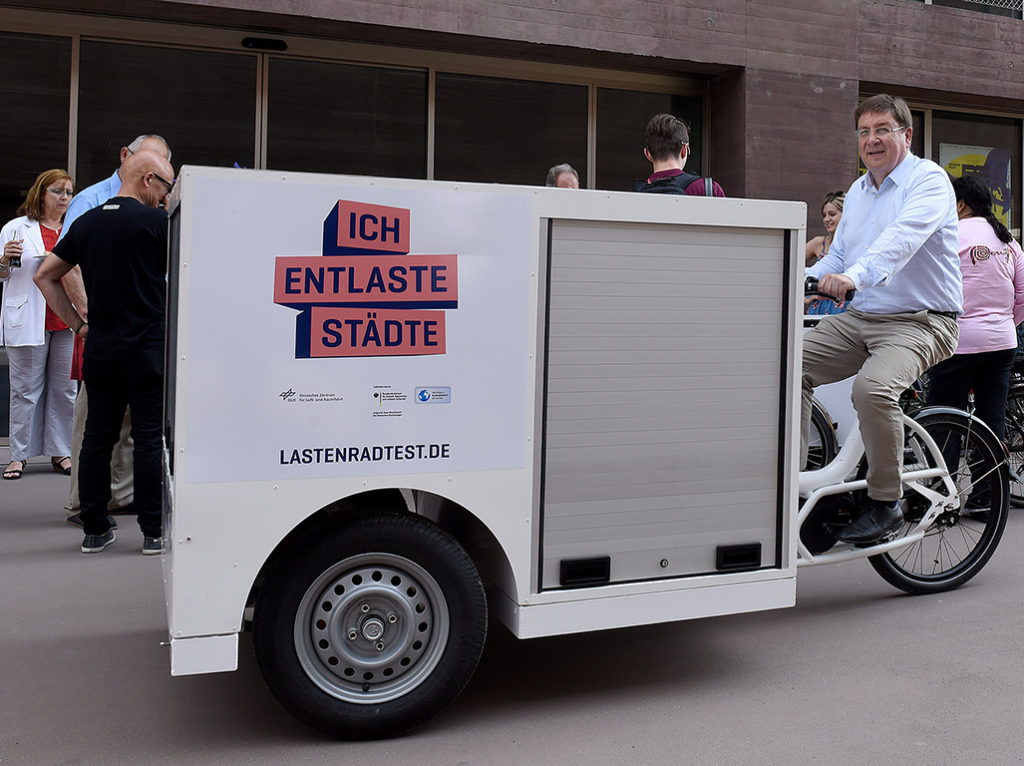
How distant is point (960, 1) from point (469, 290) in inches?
425

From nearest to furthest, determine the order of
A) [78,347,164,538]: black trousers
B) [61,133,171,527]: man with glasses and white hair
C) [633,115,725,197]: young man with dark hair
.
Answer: [633,115,725,197]: young man with dark hair → [78,347,164,538]: black trousers → [61,133,171,527]: man with glasses and white hair

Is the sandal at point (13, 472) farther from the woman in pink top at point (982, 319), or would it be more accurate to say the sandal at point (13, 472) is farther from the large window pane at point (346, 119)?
the woman in pink top at point (982, 319)

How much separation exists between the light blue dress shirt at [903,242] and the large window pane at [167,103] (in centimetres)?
630

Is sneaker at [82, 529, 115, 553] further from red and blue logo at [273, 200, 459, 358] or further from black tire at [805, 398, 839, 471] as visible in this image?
black tire at [805, 398, 839, 471]

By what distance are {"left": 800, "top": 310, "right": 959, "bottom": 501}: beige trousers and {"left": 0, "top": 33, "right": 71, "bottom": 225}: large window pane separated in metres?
7.01

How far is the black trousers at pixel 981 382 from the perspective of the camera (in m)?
5.98

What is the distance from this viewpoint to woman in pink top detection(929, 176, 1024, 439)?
592 centimetres

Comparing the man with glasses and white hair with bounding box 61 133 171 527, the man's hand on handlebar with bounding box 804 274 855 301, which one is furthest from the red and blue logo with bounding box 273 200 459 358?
the man with glasses and white hair with bounding box 61 133 171 527

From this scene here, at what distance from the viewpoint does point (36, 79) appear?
8.66 m

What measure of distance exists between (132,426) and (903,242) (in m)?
3.75

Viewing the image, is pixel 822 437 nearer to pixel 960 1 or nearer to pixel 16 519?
pixel 16 519

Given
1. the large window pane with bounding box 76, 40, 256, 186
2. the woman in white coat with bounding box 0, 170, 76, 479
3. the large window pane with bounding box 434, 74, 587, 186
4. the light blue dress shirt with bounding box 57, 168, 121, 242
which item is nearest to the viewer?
the light blue dress shirt with bounding box 57, 168, 121, 242

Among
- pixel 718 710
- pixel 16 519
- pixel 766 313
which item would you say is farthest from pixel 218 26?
pixel 718 710

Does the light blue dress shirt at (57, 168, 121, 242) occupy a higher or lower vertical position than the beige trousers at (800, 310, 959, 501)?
higher
